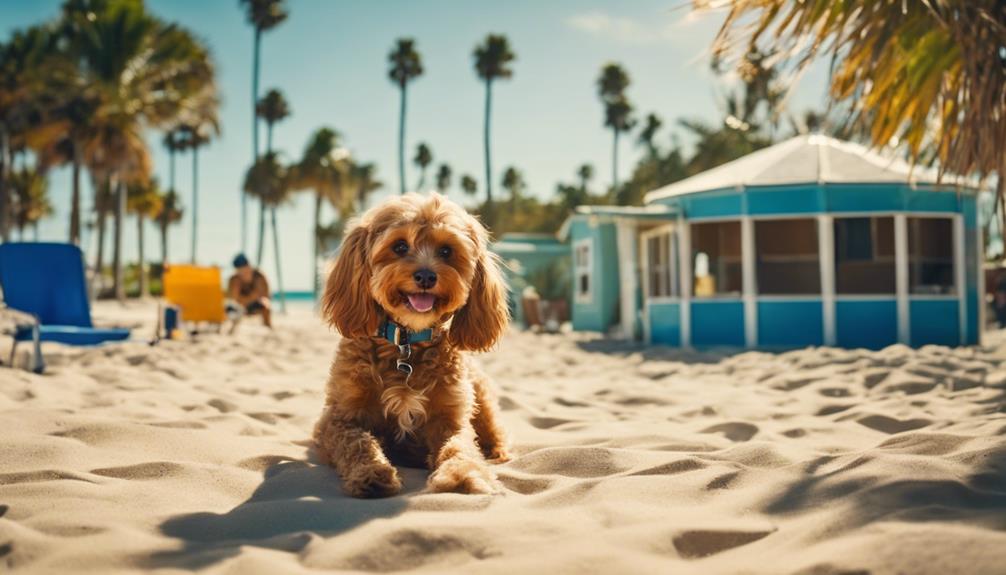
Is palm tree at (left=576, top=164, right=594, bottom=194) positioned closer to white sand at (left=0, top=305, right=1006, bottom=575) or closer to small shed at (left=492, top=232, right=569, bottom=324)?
small shed at (left=492, top=232, right=569, bottom=324)

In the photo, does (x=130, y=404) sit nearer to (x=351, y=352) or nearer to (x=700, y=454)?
(x=351, y=352)

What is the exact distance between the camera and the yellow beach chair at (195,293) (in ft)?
41.6

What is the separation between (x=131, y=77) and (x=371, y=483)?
3110 cm

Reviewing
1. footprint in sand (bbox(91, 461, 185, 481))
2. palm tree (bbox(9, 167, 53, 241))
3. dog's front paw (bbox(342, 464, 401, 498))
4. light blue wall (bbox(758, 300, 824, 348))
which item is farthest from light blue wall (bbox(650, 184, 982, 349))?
palm tree (bbox(9, 167, 53, 241))

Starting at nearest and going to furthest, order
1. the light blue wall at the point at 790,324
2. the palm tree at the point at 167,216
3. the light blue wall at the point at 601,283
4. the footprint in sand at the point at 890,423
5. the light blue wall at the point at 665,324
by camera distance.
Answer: the footprint in sand at the point at 890,423 < the light blue wall at the point at 790,324 < the light blue wall at the point at 665,324 < the light blue wall at the point at 601,283 < the palm tree at the point at 167,216

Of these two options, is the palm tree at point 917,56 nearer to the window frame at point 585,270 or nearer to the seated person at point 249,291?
the seated person at point 249,291

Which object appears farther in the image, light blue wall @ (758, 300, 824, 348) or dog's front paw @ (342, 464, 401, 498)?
light blue wall @ (758, 300, 824, 348)

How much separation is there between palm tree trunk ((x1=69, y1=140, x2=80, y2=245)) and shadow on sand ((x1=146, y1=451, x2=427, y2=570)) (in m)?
30.2

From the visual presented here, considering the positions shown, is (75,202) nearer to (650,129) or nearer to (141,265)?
(141,265)

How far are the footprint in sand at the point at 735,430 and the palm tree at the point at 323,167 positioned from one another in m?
45.6

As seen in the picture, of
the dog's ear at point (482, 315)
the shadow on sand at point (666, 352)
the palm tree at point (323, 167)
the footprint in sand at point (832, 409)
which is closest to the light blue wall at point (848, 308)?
the shadow on sand at point (666, 352)

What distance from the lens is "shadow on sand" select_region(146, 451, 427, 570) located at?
6.66 feet

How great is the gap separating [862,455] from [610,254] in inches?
586

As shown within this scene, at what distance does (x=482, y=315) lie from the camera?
3.43m
